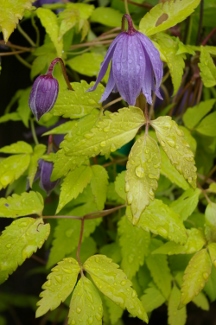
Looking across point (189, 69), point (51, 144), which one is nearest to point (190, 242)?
point (51, 144)

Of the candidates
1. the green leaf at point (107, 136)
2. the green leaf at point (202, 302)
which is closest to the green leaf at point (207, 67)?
the green leaf at point (107, 136)

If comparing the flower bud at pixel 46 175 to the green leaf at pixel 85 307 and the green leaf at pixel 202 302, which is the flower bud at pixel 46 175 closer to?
the green leaf at pixel 85 307

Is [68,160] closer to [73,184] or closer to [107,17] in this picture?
[73,184]

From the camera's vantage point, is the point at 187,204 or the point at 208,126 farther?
the point at 208,126

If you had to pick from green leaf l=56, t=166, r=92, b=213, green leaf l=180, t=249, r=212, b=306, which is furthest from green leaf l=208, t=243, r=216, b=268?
green leaf l=56, t=166, r=92, b=213

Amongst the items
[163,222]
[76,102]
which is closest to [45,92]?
[76,102]

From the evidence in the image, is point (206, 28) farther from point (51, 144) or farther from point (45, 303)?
point (45, 303)

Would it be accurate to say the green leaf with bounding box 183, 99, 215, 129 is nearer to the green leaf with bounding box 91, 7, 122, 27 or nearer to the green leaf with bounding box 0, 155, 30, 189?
the green leaf with bounding box 91, 7, 122, 27
